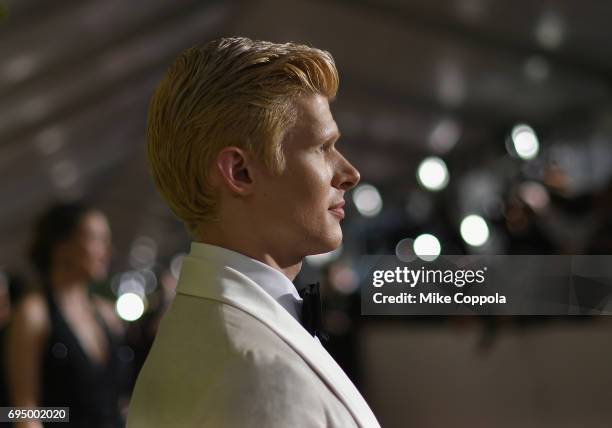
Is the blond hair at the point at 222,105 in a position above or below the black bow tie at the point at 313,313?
above

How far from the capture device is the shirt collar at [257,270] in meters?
0.62

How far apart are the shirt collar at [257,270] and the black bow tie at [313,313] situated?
15 mm

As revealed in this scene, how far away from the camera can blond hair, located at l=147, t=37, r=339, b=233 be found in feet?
1.97

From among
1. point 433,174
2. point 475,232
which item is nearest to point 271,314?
point 475,232

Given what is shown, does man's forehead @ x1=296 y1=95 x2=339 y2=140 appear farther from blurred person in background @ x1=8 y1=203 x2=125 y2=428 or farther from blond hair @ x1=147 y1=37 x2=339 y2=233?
blurred person in background @ x1=8 y1=203 x2=125 y2=428

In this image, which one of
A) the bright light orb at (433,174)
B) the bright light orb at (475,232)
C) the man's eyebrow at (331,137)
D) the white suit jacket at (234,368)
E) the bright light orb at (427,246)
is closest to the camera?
the white suit jacket at (234,368)

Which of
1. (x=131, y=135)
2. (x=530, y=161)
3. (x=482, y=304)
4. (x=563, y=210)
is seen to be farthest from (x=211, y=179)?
(x=131, y=135)

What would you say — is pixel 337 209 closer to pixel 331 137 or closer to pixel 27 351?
pixel 331 137

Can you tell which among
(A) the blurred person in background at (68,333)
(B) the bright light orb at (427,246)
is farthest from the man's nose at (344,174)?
(B) the bright light orb at (427,246)

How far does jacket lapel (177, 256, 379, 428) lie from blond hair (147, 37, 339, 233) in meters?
0.04

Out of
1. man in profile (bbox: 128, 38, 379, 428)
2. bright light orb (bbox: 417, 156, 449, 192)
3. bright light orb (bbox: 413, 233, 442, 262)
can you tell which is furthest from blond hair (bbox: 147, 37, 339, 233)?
bright light orb (bbox: 417, 156, 449, 192)

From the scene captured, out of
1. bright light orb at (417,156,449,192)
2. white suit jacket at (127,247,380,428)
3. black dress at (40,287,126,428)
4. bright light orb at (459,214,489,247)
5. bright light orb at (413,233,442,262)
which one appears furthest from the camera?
bright light orb at (417,156,449,192)

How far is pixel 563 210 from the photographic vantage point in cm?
339

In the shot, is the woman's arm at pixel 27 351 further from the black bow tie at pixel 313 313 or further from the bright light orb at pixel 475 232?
the bright light orb at pixel 475 232
